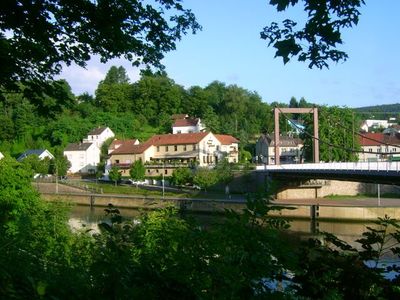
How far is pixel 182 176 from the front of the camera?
47.4 metres

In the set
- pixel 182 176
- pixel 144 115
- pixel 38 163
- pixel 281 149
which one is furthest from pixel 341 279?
pixel 144 115

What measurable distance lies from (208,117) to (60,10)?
221 ft

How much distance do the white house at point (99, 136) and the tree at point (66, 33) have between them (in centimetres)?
6390

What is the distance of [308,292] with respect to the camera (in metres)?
3.10

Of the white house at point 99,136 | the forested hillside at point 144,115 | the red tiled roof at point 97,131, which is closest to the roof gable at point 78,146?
the forested hillside at point 144,115

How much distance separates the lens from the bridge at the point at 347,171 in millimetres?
24547

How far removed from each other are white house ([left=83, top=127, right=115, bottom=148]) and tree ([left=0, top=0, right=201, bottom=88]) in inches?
2516

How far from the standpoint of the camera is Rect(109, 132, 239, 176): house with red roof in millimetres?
60156

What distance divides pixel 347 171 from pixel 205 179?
723 inches

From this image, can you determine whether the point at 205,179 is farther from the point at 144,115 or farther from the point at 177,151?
the point at 144,115

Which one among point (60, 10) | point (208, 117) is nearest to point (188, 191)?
point (208, 117)

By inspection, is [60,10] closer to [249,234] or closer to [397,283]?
[249,234]

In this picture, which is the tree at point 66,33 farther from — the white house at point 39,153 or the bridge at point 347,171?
the white house at point 39,153

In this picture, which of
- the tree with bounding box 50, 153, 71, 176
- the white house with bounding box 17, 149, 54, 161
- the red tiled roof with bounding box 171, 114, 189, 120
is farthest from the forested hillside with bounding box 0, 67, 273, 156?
the tree with bounding box 50, 153, 71, 176
